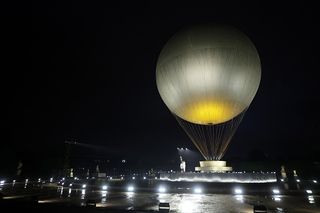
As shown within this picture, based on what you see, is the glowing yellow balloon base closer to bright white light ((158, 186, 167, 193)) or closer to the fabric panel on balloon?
the fabric panel on balloon

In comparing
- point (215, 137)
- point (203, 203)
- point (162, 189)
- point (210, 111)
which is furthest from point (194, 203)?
point (215, 137)

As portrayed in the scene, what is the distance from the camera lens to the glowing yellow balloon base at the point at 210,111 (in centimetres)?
2578

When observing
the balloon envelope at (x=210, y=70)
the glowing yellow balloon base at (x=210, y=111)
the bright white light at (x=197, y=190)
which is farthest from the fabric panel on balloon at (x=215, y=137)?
the bright white light at (x=197, y=190)

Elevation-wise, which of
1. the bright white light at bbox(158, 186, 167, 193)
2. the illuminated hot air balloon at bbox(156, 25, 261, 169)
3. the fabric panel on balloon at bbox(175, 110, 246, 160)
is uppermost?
the illuminated hot air balloon at bbox(156, 25, 261, 169)

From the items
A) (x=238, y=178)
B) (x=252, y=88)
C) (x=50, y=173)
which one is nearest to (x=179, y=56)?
(x=252, y=88)

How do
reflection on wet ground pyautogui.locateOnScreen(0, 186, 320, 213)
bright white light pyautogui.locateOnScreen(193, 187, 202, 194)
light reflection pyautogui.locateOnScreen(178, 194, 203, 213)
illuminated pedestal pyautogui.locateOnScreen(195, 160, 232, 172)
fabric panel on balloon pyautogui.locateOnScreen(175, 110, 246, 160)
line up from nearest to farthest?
light reflection pyautogui.locateOnScreen(178, 194, 203, 213), reflection on wet ground pyautogui.locateOnScreen(0, 186, 320, 213), bright white light pyautogui.locateOnScreen(193, 187, 202, 194), illuminated pedestal pyautogui.locateOnScreen(195, 160, 232, 172), fabric panel on balloon pyautogui.locateOnScreen(175, 110, 246, 160)

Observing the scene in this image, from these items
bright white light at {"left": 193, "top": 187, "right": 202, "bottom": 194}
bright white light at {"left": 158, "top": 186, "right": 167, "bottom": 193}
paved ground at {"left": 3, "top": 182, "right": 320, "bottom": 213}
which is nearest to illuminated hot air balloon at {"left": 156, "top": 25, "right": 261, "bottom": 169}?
bright white light at {"left": 193, "top": 187, "right": 202, "bottom": 194}

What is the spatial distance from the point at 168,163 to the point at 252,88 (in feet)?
272

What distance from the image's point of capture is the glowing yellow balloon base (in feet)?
84.6

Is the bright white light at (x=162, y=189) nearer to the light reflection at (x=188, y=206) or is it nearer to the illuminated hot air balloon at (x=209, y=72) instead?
the illuminated hot air balloon at (x=209, y=72)

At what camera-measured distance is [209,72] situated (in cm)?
2395

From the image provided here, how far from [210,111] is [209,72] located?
14.3 feet

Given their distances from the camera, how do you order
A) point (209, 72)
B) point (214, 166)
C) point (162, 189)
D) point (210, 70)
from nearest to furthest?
point (210, 70) → point (209, 72) → point (162, 189) → point (214, 166)

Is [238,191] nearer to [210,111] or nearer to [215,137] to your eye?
[215,137]
